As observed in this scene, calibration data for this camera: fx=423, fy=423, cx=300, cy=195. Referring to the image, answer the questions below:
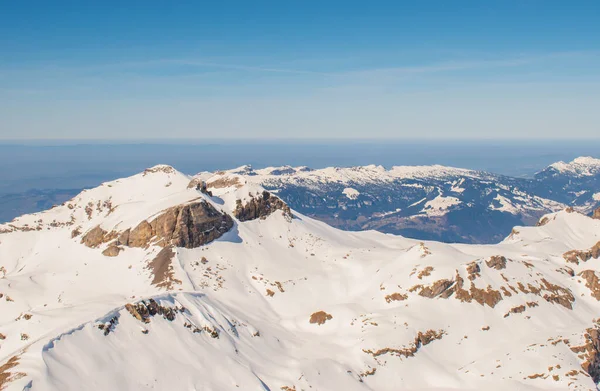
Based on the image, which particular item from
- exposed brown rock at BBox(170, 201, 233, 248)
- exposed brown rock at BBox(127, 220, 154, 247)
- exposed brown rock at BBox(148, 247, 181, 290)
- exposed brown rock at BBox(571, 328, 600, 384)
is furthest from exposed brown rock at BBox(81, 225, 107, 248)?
exposed brown rock at BBox(571, 328, 600, 384)

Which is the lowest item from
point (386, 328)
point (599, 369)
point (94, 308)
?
point (599, 369)

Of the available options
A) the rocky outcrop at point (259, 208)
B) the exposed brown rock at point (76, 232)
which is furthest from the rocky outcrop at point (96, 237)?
the rocky outcrop at point (259, 208)

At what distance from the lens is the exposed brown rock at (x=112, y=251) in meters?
111

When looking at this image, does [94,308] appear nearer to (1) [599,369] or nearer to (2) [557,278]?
(1) [599,369]

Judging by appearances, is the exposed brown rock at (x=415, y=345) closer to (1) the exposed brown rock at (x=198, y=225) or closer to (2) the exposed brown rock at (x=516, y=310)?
(2) the exposed brown rock at (x=516, y=310)

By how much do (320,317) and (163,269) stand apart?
40.0 meters

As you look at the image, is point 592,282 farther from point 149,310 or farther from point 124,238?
point 124,238

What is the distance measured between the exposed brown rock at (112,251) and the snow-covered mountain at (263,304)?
0.36 meters

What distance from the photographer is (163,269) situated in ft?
334

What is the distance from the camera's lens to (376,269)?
10712 cm

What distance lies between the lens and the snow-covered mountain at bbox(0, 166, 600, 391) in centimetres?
6109

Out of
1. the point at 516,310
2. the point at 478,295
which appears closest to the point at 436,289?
the point at 478,295

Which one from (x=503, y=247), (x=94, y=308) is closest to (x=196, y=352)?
(x=94, y=308)

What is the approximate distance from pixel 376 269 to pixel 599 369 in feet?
158
